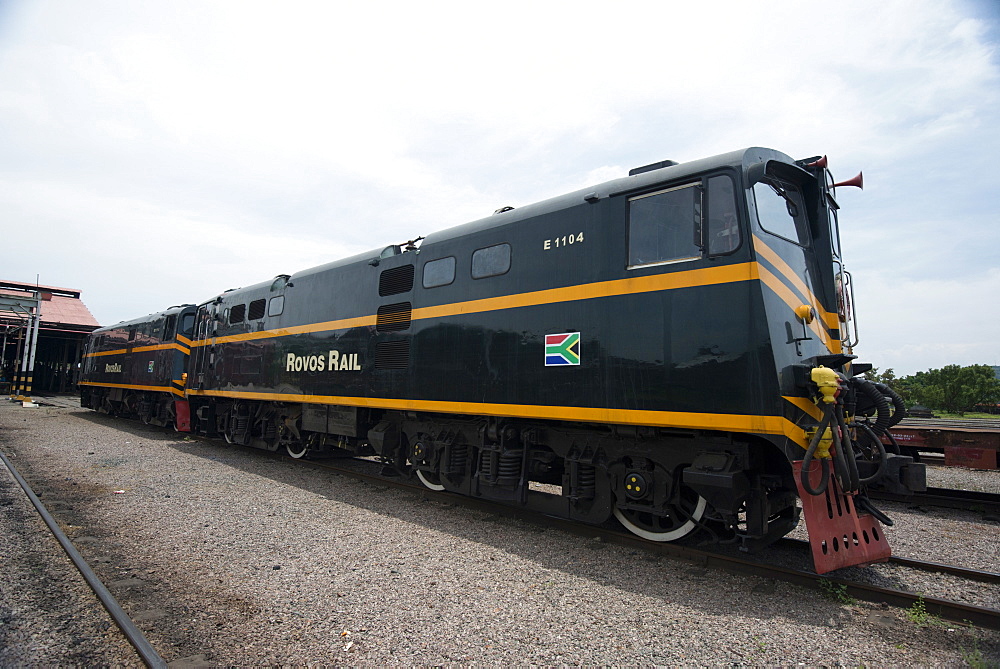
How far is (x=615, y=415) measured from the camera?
5.10 m

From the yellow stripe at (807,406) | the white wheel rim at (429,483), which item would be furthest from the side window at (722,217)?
the white wheel rim at (429,483)

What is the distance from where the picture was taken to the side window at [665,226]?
4848mm

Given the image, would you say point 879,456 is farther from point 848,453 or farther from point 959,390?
point 959,390

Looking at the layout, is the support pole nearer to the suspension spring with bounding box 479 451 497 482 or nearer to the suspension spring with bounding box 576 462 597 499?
the suspension spring with bounding box 479 451 497 482

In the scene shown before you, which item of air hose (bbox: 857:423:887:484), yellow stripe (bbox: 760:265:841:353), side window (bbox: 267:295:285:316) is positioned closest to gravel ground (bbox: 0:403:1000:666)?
air hose (bbox: 857:423:887:484)

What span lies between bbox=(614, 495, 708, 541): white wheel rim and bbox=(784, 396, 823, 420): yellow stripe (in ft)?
3.99

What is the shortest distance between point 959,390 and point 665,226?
53928mm

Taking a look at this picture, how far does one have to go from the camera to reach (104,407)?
21.1m

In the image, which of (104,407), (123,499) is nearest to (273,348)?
(123,499)

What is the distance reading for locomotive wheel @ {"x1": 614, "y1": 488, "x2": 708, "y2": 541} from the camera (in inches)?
202

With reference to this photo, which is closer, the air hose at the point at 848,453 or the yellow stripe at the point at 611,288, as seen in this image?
the air hose at the point at 848,453

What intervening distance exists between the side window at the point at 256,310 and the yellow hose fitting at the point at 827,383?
9.96 m

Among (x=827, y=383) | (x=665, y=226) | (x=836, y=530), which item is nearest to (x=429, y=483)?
Result: (x=665, y=226)

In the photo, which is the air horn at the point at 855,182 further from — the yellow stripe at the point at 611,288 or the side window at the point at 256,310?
the side window at the point at 256,310
